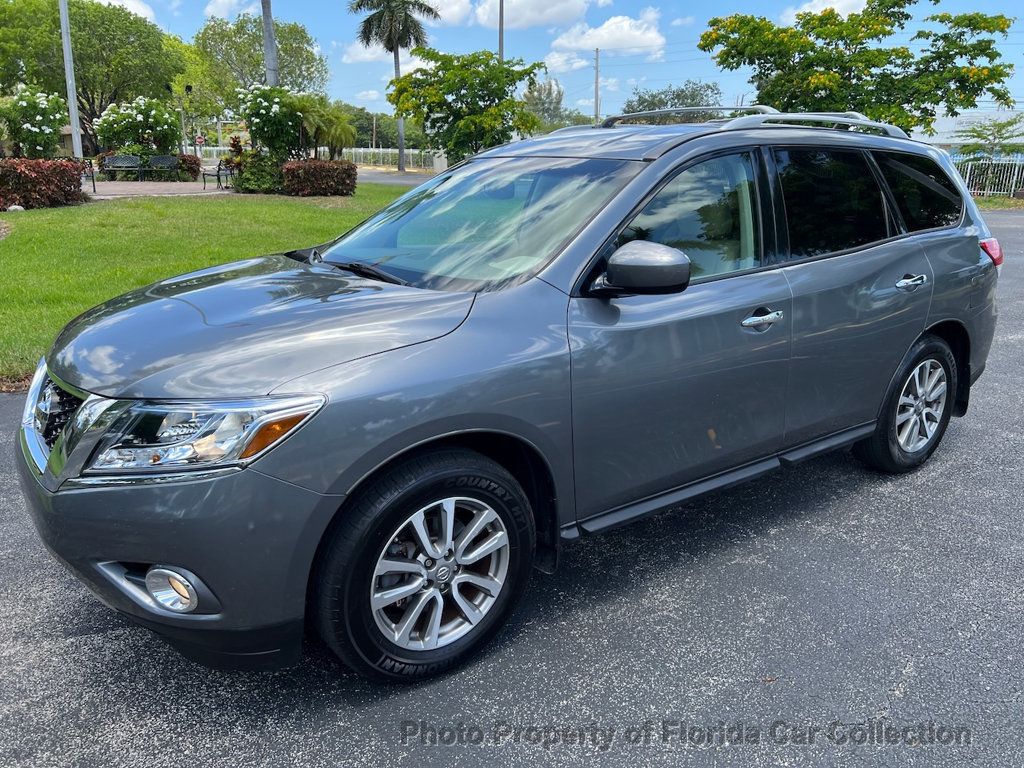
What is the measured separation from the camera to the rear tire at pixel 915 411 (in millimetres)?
4129

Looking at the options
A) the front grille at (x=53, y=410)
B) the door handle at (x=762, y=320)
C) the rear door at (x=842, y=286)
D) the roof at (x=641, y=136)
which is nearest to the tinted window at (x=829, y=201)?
the rear door at (x=842, y=286)

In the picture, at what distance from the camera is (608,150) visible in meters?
3.37

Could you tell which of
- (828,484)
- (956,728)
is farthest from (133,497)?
(828,484)

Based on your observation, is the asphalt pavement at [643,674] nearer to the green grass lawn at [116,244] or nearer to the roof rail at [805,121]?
the roof rail at [805,121]

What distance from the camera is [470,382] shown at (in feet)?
8.15

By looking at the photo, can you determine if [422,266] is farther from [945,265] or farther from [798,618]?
[945,265]

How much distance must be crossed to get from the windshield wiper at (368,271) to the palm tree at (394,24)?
50.0m

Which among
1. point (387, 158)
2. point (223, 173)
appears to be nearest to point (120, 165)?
point (223, 173)

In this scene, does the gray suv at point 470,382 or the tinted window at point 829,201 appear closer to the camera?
the gray suv at point 470,382

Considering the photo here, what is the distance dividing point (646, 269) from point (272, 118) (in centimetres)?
2003

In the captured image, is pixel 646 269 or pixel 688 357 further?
pixel 688 357

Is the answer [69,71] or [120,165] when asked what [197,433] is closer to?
[120,165]

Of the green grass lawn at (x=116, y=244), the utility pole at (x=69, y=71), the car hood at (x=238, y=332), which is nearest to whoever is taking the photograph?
the car hood at (x=238, y=332)

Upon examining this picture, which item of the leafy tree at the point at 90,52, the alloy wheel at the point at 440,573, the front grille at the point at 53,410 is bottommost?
the alloy wheel at the point at 440,573
